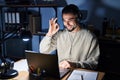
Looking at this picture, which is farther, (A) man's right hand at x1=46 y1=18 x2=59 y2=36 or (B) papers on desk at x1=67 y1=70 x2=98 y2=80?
(A) man's right hand at x1=46 y1=18 x2=59 y2=36

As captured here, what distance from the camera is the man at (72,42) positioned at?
222cm

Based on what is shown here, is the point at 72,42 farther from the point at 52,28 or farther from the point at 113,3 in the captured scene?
the point at 113,3

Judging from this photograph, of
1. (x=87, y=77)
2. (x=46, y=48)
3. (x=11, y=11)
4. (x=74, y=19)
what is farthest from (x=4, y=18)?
(x=87, y=77)

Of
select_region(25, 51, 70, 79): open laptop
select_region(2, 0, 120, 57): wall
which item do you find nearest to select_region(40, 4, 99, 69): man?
select_region(25, 51, 70, 79): open laptop

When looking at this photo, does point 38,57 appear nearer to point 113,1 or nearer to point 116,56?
point 116,56

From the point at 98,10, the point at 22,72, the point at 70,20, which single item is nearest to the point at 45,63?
the point at 22,72

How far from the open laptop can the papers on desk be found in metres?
0.10

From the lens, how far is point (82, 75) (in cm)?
174

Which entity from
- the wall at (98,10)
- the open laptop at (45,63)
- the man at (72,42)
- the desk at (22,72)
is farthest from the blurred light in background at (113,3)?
the open laptop at (45,63)

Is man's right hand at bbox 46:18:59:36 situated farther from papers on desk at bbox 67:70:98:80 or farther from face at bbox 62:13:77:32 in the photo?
papers on desk at bbox 67:70:98:80

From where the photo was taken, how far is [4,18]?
3.54 m

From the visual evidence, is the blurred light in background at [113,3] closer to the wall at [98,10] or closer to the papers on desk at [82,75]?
the wall at [98,10]

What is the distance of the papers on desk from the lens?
168 centimetres

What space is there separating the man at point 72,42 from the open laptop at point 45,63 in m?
0.51
